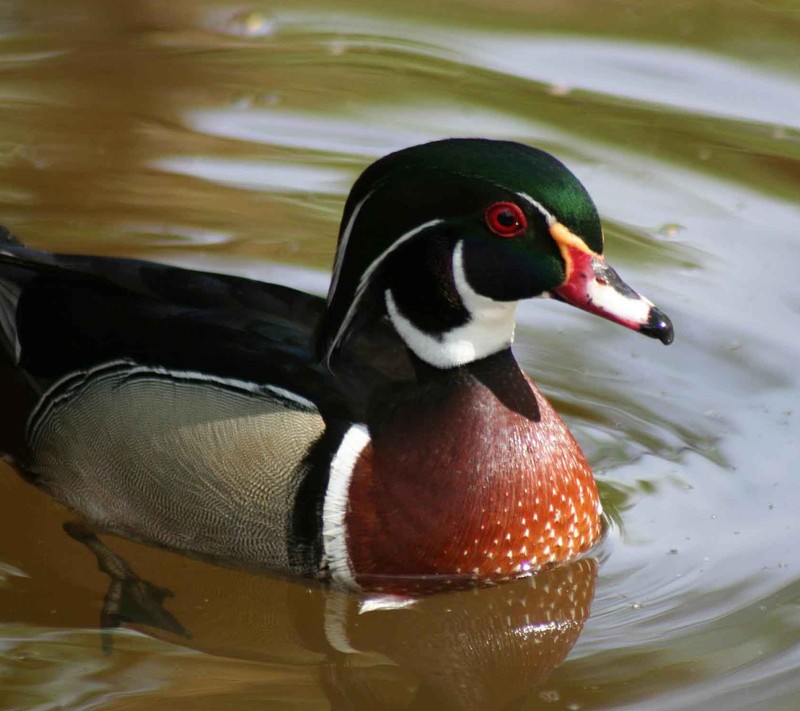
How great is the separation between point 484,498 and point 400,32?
406 centimetres

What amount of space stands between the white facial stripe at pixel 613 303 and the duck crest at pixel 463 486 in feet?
1.52

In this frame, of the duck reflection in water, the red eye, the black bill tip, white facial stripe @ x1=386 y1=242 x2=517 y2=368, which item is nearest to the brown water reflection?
the duck reflection in water

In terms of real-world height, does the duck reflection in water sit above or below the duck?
below

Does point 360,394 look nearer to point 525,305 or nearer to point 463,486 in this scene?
point 463,486

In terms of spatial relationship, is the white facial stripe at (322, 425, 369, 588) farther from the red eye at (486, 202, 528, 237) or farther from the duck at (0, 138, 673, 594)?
the red eye at (486, 202, 528, 237)

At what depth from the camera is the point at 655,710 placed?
3.90 meters

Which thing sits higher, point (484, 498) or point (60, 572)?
point (484, 498)

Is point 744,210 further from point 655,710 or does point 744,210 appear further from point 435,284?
point 655,710

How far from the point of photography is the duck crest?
4.30 meters

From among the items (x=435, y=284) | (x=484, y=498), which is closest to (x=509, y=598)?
(x=484, y=498)

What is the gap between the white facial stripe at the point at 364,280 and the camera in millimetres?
4145

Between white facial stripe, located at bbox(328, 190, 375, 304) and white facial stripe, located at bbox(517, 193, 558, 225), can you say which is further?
white facial stripe, located at bbox(328, 190, 375, 304)

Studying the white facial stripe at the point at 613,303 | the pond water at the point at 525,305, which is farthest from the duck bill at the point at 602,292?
the pond water at the point at 525,305

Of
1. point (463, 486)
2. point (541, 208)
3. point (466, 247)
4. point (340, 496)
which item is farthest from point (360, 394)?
point (541, 208)
